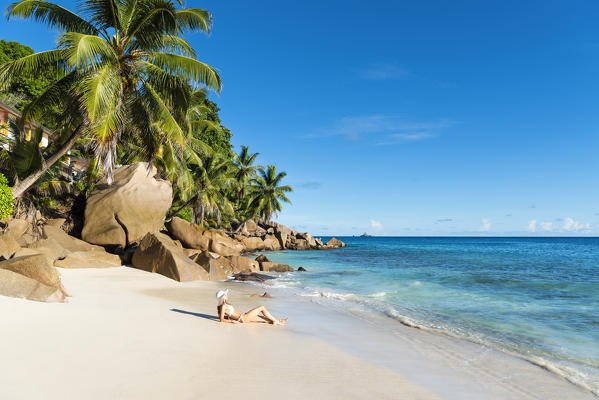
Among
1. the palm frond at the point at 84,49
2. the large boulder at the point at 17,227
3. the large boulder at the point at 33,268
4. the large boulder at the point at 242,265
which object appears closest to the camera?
the large boulder at the point at 33,268

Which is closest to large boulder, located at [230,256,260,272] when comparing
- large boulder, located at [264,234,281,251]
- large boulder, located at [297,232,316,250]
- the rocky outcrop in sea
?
the rocky outcrop in sea

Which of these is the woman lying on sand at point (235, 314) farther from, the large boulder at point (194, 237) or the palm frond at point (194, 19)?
the large boulder at point (194, 237)

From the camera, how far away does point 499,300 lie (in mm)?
11922

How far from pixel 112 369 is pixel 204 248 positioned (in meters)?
22.0

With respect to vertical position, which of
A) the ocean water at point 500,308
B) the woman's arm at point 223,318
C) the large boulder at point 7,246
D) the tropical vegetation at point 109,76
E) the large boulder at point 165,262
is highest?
the tropical vegetation at point 109,76

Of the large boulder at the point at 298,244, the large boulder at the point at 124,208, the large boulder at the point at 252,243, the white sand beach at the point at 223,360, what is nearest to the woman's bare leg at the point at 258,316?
the white sand beach at the point at 223,360

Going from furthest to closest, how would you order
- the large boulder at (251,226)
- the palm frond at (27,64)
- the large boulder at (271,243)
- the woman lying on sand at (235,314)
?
the large boulder at (251,226) < the large boulder at (271,243) < the palm frond at (27,64) < the woman lying on sand at (235,314)

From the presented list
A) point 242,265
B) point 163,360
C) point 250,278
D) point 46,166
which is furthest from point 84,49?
point 242,265

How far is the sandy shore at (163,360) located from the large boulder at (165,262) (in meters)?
5.25

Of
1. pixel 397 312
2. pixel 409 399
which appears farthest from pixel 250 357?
pixel 397 312

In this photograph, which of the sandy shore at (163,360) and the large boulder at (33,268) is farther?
the large boulder at (33,268)

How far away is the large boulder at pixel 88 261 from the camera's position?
38.7 ft

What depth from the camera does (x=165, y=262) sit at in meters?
12.5

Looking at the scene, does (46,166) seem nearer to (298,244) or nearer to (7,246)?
(7,246)
